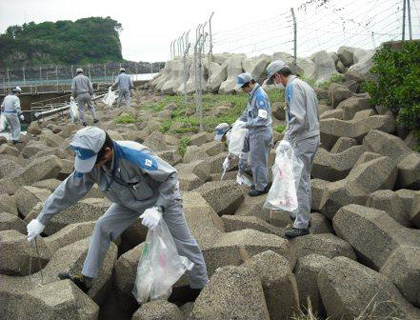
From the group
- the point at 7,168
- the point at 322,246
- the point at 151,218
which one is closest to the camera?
the point at 151,218

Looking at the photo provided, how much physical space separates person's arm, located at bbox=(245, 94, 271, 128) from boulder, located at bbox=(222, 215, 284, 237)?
1.55m

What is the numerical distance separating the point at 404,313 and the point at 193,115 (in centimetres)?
1049

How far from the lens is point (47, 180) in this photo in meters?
6.95

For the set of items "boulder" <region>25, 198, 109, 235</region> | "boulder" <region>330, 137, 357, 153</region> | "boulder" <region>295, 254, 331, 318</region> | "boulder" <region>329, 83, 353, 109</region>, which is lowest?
"boulder" <region>295, 254, 331, 318</region>

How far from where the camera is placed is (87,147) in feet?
11.2

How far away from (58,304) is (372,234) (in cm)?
260

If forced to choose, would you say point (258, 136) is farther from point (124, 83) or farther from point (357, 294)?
point (124, 83)

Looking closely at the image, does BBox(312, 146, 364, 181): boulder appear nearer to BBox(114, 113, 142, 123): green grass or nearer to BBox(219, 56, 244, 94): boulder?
BBox(114, 113, 142, 123): green grass

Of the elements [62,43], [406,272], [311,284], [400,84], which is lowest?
[311,284]

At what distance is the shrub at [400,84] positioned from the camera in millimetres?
6812

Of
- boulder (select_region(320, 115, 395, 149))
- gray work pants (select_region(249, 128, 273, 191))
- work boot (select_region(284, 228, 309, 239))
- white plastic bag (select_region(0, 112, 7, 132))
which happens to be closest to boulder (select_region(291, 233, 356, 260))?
work boot (select_region(284, 228, 309, 239))

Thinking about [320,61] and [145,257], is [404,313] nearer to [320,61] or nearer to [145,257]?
[145,257]

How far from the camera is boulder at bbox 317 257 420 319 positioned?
3.38 metres

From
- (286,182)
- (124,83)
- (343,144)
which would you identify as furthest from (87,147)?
(124,83)
